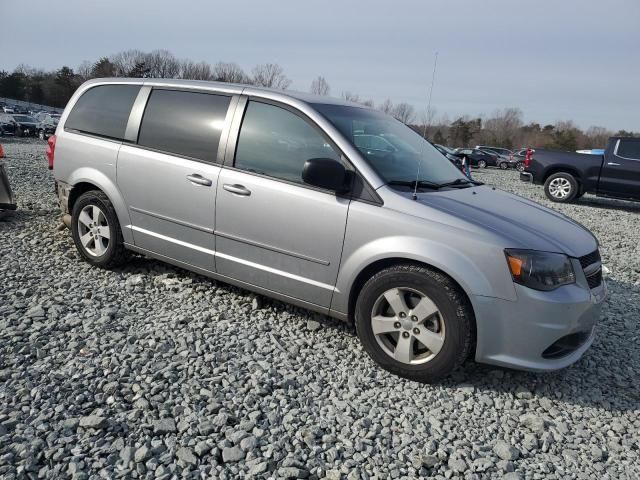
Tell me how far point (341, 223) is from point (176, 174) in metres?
1.55

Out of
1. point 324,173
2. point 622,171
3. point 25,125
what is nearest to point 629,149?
point 622,171

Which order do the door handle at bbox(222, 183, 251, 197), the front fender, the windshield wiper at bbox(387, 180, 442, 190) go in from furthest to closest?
1. the front fender
2. the door handle at bbox(222, 183, 251, 197)
3. the windshield wiper at bbox(387, 180, 442, 190)

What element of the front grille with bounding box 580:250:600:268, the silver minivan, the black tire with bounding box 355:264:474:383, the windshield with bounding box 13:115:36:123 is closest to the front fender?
the silver minivan

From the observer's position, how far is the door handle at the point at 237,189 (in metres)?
3.68

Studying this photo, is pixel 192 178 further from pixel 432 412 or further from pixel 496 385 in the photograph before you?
pixel 496 385

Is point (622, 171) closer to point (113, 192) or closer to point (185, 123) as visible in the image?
point (185, 123)

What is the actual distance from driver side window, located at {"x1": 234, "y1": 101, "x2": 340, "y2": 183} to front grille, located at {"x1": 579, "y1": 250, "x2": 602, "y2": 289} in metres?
1.78

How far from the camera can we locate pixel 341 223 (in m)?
3.34

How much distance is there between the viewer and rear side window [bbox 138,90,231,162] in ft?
13.0

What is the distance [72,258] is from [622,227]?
10133mm

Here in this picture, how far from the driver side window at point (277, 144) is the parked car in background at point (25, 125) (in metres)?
31.9

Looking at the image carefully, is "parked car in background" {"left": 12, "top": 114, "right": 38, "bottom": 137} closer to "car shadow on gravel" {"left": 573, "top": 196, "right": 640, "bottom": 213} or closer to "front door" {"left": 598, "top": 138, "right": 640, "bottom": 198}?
"car shadow on gravel" {"left": 573, "top": 196, "right": 640, "bottom": 213}

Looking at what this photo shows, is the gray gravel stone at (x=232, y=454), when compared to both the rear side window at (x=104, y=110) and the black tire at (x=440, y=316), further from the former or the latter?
the rear side window at (x=104, y=110)

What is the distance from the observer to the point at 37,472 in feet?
7.21
